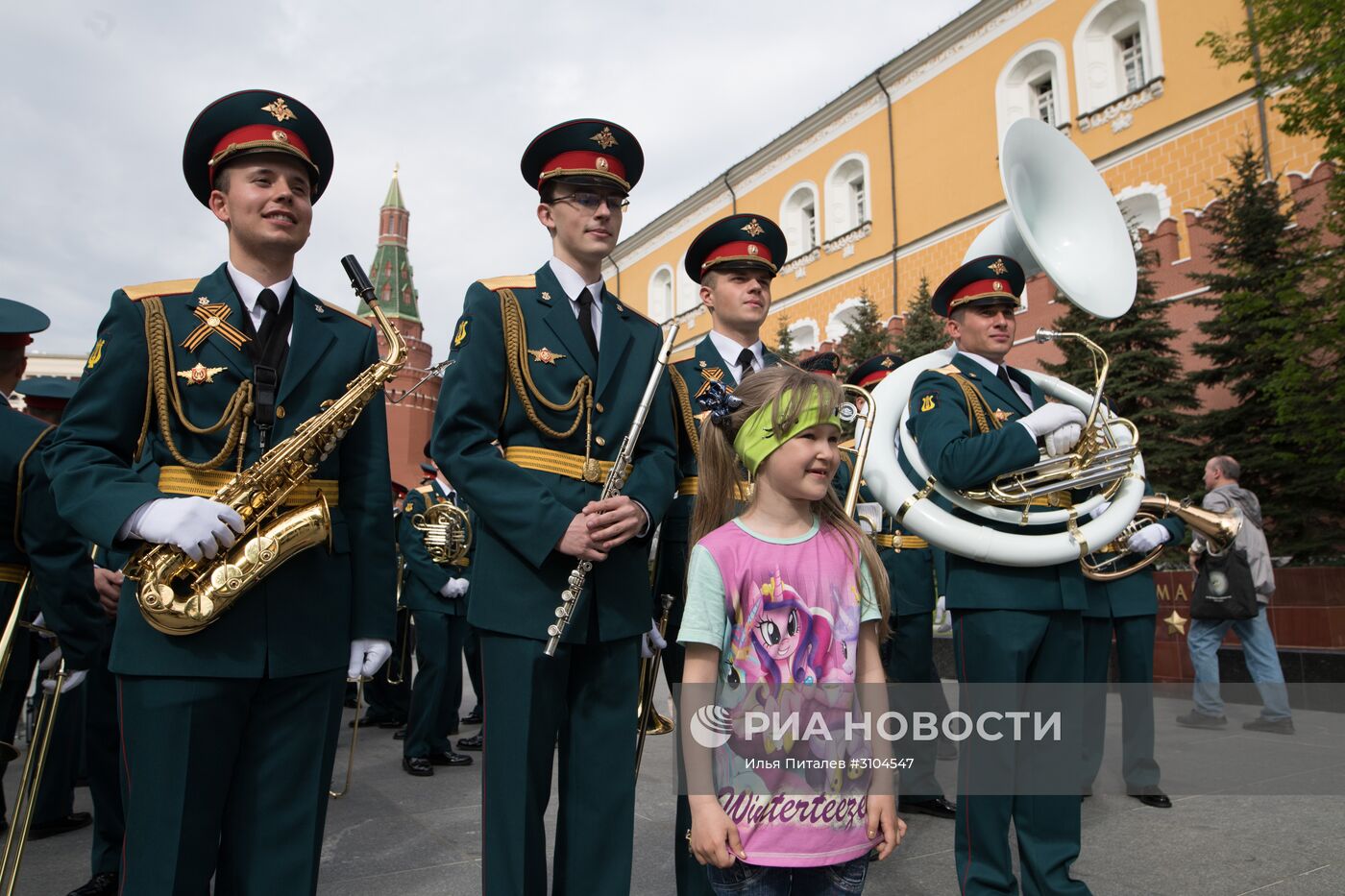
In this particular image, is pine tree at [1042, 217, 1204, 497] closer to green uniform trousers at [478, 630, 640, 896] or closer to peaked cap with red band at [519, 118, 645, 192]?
peaked cap with red band at [519, 118, 645, 192]

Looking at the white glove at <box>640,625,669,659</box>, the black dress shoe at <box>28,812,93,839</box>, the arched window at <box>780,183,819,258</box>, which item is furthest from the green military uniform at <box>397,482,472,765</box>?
the arched window at <box>780,183,819,258</box>

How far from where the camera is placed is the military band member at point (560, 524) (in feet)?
8.52

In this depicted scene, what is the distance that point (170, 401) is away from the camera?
249 cm

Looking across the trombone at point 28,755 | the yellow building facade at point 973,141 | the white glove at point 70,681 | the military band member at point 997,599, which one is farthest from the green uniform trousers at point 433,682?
the yellow building facade at point 973,141

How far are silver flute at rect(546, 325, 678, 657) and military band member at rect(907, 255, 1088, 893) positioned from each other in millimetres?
1271

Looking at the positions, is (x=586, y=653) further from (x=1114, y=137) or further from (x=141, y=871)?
(x=1114, y=137)

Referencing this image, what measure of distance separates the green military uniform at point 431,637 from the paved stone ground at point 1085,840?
0.26 metres

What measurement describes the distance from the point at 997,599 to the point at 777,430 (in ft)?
4.84

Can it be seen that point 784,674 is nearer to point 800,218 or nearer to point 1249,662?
point 1249,662

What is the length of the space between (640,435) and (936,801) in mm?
3154

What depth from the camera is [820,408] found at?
2.42 meters

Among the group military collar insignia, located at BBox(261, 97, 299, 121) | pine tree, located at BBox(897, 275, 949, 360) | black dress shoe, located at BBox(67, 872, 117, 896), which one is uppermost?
pine tree, located at BBox(897, 275, 949, 360)

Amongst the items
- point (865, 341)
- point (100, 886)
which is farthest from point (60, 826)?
point (865, 341)

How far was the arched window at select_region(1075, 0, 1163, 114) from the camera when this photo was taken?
23.0 meters
